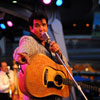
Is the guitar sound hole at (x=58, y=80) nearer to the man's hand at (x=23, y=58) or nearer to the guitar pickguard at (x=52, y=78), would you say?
the guitar pickguard at (x=52, y=78)

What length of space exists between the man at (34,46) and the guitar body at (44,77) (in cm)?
6

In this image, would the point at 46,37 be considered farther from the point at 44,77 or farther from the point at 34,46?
the point at 44,77

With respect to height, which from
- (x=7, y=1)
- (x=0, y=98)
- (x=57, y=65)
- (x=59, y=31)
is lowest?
(x=0, y=98)

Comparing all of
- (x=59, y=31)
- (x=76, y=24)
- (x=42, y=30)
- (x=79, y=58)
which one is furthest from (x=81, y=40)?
(x=42, y=30)

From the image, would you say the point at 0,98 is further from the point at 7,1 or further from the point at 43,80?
the point at 43,80

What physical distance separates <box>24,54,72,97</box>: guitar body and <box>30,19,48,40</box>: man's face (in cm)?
26

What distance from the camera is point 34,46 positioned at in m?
1.69

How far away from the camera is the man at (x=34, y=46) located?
5.02ft

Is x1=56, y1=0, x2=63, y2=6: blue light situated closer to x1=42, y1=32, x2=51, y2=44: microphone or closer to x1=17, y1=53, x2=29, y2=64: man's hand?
x1=42, y1=32, x2=51, y2=44: microphone

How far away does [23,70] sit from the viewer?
1.58 metres

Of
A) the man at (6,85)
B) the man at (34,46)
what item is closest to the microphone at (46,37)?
the man at (34,46)

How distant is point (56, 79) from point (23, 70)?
0.99 feet

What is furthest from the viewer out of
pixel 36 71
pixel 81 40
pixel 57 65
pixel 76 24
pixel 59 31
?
pixel 81 40

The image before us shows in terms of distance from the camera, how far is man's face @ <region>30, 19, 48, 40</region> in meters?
1.79
